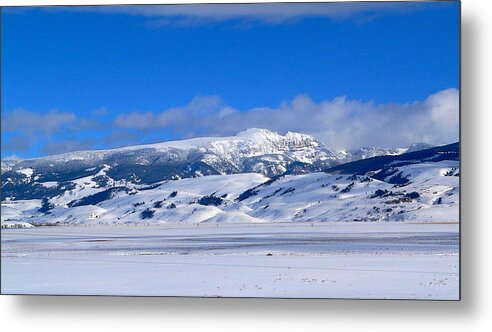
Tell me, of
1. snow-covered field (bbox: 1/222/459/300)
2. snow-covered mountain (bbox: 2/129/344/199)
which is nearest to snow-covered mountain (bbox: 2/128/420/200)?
snow-covered mountain (bbox: 2/129/344/199)

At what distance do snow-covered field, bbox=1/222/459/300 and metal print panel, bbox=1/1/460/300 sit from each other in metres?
0.02

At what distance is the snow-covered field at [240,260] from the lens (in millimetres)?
8180

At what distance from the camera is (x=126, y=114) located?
894 cm

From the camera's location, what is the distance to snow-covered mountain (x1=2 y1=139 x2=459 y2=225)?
842 centimetres

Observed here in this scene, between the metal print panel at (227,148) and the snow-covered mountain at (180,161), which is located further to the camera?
the snow-covered mountain at (180,161)

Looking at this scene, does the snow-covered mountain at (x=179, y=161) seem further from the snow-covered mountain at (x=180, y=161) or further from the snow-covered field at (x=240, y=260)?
the snow-covered field at (x=240, y=260)

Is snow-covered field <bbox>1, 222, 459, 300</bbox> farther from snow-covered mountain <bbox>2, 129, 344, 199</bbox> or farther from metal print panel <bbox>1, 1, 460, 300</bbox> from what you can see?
snow-covered mountain <bbox>2, 129, 344, 199</bbox>

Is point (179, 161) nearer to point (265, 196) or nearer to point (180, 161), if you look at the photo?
point (180, 161)

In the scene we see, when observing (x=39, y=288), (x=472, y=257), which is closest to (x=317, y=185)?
(x=472, y=257)

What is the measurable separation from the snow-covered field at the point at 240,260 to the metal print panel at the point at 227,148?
0.02 metres

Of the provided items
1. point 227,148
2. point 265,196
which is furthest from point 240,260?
point 227,148

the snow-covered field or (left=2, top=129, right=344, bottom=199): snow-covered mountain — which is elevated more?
(left=2, top=129, right=344, bottom=199): snow-covered mountain

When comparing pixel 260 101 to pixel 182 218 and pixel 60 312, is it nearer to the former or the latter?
pixel 182 218

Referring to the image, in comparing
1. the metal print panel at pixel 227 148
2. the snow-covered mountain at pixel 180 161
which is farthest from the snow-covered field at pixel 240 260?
the snow-covered mountain at pixel 180 161
